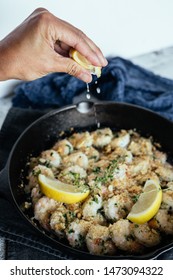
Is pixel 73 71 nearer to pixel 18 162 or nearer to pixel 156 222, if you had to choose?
pixel 18 162

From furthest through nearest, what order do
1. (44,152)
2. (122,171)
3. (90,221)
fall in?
(44,152) → (122,171) → (90,221)

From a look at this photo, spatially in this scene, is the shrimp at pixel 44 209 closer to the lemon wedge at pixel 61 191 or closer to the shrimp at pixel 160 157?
the lemon wedge at pixel 61 191

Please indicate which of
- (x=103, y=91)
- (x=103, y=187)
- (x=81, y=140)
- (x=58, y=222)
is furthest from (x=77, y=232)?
(x=103, y=91)

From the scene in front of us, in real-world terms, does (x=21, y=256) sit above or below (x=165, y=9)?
below

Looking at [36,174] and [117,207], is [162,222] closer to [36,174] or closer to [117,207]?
[117,207]

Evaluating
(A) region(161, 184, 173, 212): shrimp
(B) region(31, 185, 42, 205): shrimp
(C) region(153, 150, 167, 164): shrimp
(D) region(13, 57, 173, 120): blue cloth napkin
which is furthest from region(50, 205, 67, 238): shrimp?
(D) region(13, 57, 173, 120): blue cloth napkin

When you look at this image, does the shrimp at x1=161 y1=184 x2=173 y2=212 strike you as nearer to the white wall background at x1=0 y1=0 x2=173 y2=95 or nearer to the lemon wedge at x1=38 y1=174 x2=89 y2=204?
the lemon wedge at x1=38 y1=174 x2=89 y2=204

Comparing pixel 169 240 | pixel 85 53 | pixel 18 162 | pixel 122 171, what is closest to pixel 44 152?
pixel 18 162
